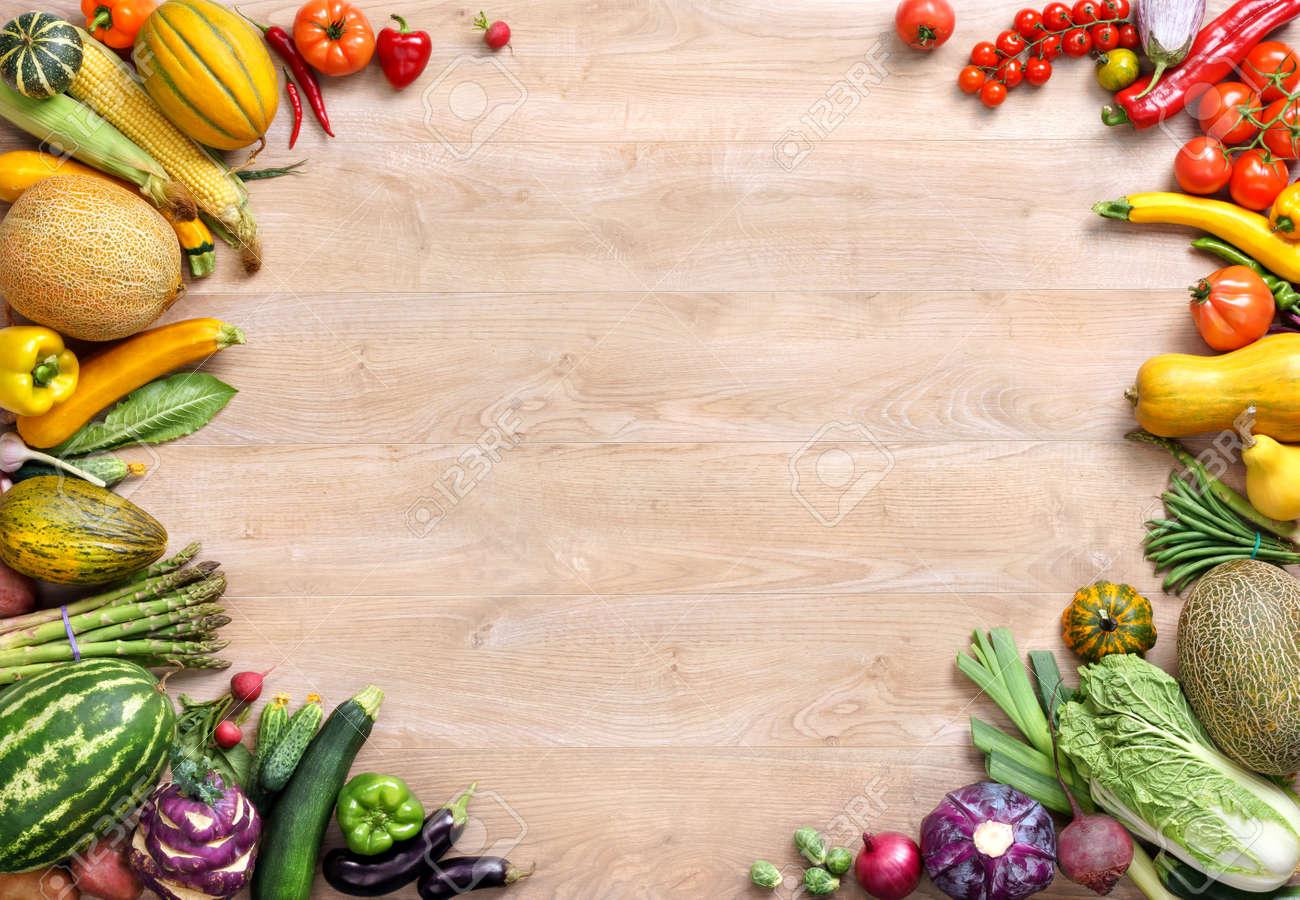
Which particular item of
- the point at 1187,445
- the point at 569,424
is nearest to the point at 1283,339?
the point at 1187,445

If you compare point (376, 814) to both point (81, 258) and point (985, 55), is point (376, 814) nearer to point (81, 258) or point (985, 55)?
point (81, 258)

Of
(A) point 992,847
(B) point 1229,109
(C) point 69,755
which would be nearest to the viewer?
(C) point 69,755

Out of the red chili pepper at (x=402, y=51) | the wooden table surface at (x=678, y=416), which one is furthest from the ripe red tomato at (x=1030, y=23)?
the red chili pepper at (x=402, y=51)

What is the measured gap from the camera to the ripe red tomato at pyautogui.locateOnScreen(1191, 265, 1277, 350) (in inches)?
86.1

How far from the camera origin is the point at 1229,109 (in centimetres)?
226

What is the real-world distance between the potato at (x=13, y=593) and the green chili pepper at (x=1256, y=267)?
300 centimetres

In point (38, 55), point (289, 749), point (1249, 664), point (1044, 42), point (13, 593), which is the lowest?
point (1249, 664)

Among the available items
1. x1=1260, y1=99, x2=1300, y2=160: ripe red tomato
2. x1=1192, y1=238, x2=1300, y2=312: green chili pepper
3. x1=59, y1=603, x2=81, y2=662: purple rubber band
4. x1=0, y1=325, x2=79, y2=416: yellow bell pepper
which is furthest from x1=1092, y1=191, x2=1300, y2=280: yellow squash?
x1=59, y1=603, x2=81, y2=662: purple rubber band

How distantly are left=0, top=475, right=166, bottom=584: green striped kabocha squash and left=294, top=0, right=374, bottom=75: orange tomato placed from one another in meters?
1.18

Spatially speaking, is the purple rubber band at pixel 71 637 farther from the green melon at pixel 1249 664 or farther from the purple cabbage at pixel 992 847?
the green melon at pixel 1249 664

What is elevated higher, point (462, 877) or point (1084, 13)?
point (1084, 13)

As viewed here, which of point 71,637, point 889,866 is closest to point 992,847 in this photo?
point 889,866

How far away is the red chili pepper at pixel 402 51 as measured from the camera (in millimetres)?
2268

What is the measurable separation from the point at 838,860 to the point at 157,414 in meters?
1.98
